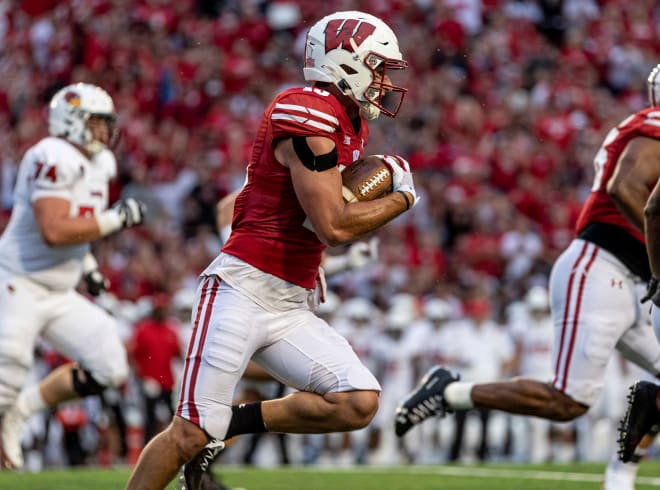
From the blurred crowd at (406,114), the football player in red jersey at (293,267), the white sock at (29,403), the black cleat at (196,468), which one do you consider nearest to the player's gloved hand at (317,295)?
the football player in red jersey at (293,267)

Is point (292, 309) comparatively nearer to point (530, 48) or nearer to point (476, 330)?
point (476, 330)

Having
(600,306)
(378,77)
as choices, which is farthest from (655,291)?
(378,77)

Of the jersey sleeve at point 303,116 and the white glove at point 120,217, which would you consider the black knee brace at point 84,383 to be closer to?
the white glove at point 120,217

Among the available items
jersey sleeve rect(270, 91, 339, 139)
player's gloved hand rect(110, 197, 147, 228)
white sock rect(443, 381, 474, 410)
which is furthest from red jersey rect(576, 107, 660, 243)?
player's gloved hand rect(110, 197, 147, 228)

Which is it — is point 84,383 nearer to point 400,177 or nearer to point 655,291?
point 400,177

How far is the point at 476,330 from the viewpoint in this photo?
453 inches

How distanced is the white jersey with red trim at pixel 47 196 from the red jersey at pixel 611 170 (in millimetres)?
2607

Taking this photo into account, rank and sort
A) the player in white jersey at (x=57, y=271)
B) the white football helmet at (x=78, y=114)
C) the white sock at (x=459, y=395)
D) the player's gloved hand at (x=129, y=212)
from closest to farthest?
the white sock at (x=459, y=395) < the player in white jersey at (x=57, y=271) < the player's gloved hand at (x=129, y=212) < the white football helmet at (x=78, y=114)

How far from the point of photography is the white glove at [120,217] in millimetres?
6512

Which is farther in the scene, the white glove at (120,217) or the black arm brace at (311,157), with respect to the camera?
the white glove at (120,217)

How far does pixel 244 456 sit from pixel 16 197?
4.56 m

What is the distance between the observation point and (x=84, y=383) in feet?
21.9

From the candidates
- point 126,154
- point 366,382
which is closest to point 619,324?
point 366,382

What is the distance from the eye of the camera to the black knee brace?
6645 mm
